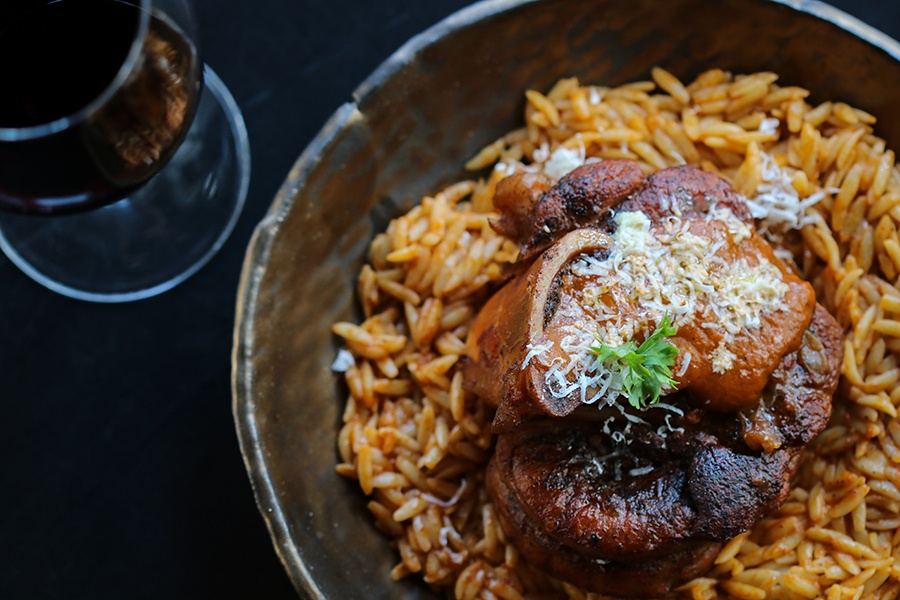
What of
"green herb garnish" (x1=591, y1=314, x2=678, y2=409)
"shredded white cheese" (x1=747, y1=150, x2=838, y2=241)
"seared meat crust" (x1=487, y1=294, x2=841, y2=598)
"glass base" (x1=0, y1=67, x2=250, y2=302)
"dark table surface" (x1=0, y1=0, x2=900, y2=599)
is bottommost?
"dark table surface" (x1=0, y1=0, x2=900, y2=599)

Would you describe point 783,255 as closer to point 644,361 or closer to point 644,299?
point 644,299

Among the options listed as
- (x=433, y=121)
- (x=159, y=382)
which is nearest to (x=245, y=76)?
(x=433, y=121)

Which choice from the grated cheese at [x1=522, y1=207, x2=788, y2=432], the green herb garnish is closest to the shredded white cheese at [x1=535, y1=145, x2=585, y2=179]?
the grated cheese at [x1=522, y1=207, x2=788, y2=432]

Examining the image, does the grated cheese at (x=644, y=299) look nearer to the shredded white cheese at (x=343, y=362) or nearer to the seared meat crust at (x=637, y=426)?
the seared meat crust at (x=637, y=426)

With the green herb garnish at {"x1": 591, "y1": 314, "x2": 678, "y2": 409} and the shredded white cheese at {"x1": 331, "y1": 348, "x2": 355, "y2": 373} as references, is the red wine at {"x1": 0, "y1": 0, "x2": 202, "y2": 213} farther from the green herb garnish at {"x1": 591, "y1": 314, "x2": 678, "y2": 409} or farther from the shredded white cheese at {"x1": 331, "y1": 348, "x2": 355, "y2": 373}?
the green herb garnish at {"x1": 591, "y1": 314, "x2": 678, "y2": 409}

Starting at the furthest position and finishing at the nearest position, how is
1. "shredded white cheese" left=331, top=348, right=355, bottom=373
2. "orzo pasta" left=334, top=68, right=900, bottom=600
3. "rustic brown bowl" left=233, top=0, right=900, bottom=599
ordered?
"shredded white cheese" left=331, top=348, right=355, bottom=373, "rustic brown bowl" left=233, top=0, right=900, bottom=599, "orzo pasta" left=334, top=68, right=900, bottom=600

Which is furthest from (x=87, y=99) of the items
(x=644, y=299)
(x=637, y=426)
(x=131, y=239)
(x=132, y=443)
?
(x=637, y=426)

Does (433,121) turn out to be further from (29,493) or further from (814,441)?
(29,493)
